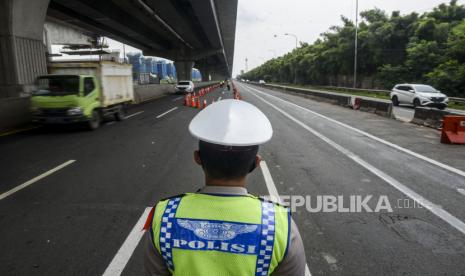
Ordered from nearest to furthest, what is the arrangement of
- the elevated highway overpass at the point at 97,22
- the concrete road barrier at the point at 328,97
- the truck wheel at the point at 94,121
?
the truck wheel at the point at 94,121 < the elevated highway overpass at the point at 97,22 < the concrete road barrier at the point at 328,97

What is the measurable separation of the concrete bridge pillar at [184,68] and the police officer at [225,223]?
60362 mm

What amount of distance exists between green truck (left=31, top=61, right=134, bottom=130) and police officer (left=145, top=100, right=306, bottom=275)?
12253 mm

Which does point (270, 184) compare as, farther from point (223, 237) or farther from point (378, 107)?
point (378, 107)

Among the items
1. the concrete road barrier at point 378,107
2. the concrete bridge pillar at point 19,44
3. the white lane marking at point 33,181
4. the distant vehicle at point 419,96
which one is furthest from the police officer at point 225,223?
the distant vehicle at point 419,96

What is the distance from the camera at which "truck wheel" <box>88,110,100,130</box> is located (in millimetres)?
13340

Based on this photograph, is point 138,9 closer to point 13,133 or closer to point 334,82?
point 13,133

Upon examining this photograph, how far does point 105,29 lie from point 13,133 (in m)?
28.2

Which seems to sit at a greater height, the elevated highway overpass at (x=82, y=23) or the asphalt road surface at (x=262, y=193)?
the elevated highway overpass at (x=82, y=23)

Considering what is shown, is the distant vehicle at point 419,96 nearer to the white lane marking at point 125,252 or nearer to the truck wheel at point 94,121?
the truck wheel at point 94,121

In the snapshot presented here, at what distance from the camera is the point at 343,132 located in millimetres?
13258

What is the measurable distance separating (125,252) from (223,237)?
3.10 m

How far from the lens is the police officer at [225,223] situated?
4.45 ft

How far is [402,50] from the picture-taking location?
4459cm

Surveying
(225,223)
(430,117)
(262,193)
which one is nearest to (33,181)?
(262,193)
